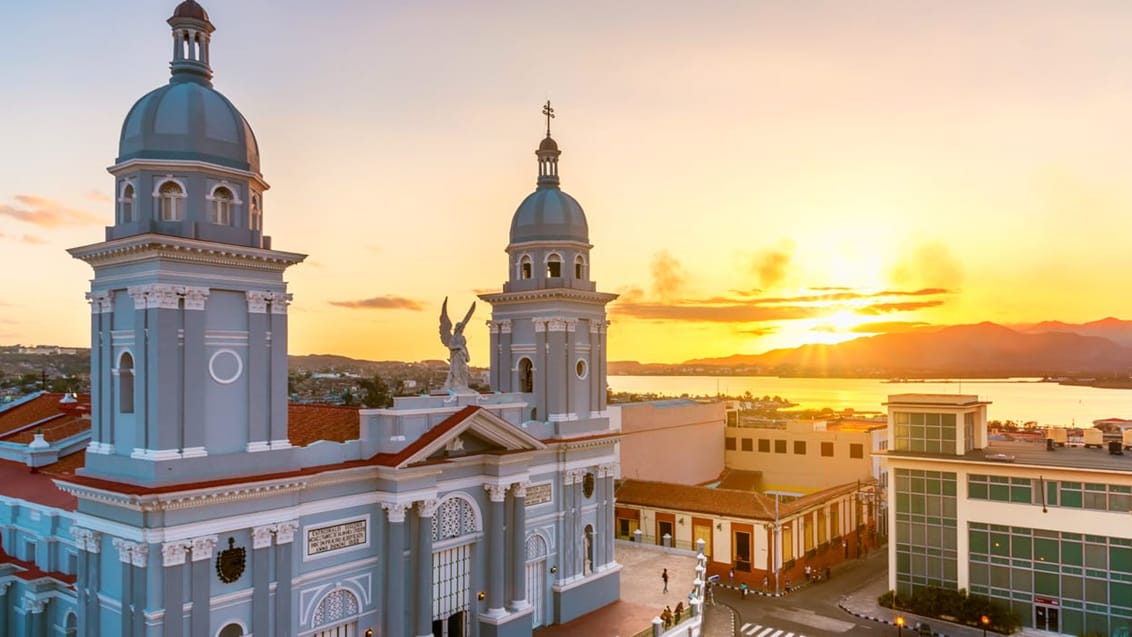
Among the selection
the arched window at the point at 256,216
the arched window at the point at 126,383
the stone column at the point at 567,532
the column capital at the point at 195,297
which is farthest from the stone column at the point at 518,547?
the arched window at the point at 126,383

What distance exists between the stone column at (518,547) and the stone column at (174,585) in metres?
12.3

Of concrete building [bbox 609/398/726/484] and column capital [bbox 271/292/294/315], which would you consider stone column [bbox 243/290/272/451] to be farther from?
concrete building [bbox 609/398/726/484]

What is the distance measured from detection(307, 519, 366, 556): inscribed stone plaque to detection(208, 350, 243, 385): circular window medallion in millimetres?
5395

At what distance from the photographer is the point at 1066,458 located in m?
39.0

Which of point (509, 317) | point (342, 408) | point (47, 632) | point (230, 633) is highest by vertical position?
point (509, 317)

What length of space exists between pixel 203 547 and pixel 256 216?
30.9ft

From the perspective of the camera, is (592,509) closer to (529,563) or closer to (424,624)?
(529,563)

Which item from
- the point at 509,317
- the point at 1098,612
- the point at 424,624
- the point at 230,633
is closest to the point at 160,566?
the point at 230,633

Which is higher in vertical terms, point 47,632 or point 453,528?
point 453,528

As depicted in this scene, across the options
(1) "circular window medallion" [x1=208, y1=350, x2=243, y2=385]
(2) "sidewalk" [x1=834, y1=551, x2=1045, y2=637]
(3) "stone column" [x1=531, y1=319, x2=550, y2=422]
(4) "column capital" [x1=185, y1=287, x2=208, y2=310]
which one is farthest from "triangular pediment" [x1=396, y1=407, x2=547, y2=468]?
(2) "sidewalk" [x1=834, y1=551, x2=1045, y2=637]

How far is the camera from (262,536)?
835 inches

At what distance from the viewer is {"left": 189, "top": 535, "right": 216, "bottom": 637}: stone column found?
19.8m

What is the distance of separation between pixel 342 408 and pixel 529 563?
9731 mm

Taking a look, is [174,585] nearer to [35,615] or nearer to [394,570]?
[394,570]
